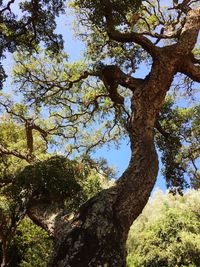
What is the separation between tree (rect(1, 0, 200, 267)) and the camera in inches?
192

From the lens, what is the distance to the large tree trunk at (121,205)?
15.3 ft

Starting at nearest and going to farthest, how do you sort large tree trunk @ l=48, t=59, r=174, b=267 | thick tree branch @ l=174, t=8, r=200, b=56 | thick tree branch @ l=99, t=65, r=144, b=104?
1. large tree trunk @ l=48, t=59, r=174, b=267
2. thick tree branch @ l=99, t=65, r=144, b=104
3. thick tree branch @ l=174, t=8, r=200, b=56

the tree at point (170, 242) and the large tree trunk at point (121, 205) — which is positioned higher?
the tree at point (170, 242)

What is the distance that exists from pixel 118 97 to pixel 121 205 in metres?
4.29

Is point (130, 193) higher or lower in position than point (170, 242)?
lower

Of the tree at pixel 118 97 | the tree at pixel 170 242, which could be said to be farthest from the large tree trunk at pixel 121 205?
the tree at pixel 170 242

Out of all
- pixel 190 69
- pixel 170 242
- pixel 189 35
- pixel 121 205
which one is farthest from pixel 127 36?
pixel 170 242

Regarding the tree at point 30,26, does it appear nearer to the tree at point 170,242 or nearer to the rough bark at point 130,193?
the rough bark at point 130,193

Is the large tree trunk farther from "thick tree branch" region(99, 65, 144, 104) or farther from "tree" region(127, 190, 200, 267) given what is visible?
"tree" region(127, 190, 200, 267)

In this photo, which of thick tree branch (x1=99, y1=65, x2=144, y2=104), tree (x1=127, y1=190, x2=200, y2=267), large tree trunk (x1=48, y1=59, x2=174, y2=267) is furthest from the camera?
tree (x1=127, y1=190, x2=200, y2=267)

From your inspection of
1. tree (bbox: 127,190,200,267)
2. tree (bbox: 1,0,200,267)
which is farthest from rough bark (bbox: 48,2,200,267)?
tree (bbox: 127,190,200,267)

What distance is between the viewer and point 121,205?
5484 mm

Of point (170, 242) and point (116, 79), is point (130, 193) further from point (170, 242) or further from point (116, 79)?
point (170, 242)

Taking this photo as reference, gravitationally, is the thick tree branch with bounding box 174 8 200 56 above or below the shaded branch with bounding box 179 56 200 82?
above
